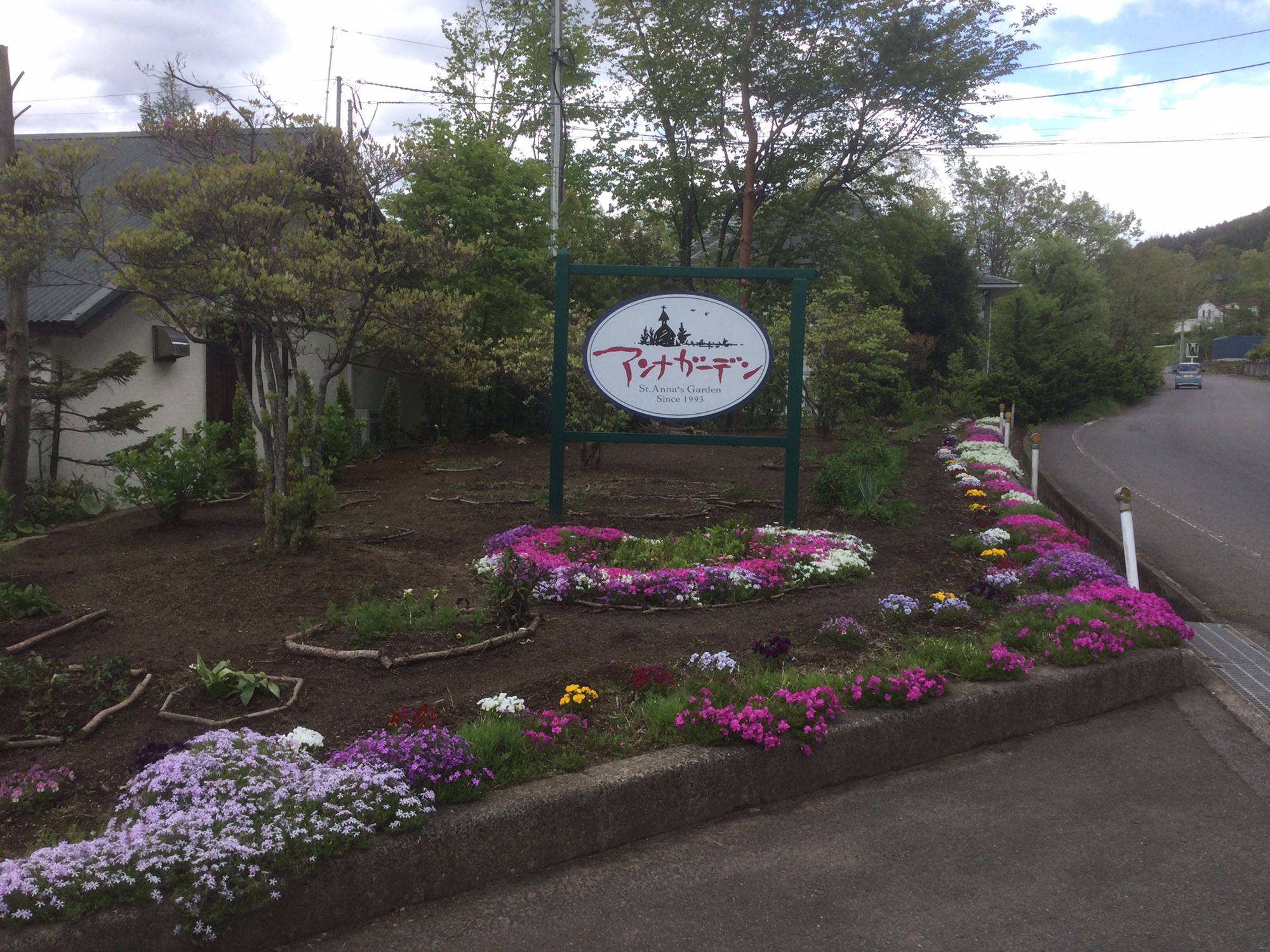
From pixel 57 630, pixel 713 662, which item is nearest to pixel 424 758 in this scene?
pixel 713 662

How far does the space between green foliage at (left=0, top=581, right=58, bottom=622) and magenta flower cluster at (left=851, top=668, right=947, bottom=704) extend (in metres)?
4.59

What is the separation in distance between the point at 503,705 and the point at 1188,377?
5556cm

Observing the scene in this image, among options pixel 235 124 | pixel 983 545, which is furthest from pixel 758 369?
pixel 235 124

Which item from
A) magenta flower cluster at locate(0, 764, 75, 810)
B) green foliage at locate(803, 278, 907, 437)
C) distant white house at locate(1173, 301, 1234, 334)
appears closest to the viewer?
magenta flower cluster at locate(0, 764, 75, 810)

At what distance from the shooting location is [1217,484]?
1558 centimetres

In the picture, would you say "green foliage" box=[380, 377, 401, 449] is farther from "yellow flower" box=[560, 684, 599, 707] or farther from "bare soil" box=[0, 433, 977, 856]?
"yellow flower" box=[560, 684, 599, 707]

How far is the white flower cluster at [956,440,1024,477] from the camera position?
14.0 metres

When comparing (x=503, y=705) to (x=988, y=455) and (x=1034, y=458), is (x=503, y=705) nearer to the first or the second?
(x=1034, y=458)

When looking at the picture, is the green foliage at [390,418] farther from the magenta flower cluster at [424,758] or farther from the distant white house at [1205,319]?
the distant white house at [1205,319]

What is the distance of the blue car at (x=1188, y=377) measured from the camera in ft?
168

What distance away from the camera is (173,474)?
28.8ft

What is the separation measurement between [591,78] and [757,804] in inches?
1033

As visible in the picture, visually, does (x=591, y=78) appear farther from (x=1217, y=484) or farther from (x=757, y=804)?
(x=757, y=804)

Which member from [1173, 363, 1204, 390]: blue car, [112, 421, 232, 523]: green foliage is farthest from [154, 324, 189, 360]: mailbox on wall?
[1173, 363, 1204, 390]: blue car
